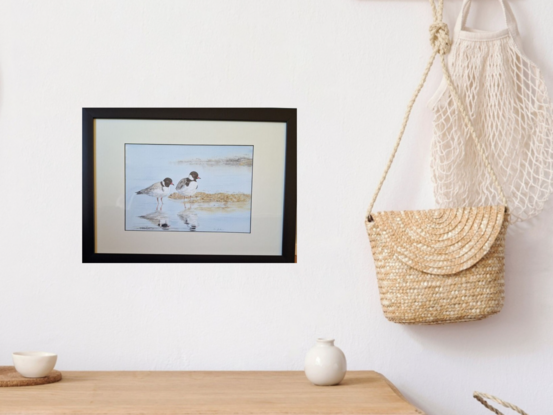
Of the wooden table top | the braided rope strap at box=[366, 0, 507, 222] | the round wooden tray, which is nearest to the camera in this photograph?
the wooden table top

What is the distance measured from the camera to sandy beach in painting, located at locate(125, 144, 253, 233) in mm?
1389

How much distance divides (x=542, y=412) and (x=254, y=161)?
96cm

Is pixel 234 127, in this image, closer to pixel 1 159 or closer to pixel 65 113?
pixel 65 113

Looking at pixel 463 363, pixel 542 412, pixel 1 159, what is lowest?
pixel 542 412

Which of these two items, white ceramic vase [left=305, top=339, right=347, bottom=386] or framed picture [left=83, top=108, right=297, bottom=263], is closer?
white ceramic vase [left=305, top=339, right=347, bottom=386]

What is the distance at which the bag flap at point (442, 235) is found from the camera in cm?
123

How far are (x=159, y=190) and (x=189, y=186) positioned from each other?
0.08 metres

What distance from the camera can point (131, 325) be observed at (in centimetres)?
136

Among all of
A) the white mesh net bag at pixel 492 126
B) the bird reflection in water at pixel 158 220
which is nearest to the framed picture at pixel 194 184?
the bird reflection in water at pixel 158 220

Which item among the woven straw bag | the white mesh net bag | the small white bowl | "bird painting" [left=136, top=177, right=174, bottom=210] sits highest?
the white mesh net bag

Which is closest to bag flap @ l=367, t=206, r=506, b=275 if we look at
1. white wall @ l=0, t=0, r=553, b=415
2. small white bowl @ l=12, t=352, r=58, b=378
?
white wall @ l=0, t=0, r=553, b=415

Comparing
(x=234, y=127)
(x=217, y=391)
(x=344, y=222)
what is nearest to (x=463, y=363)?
(x=344, y=222)

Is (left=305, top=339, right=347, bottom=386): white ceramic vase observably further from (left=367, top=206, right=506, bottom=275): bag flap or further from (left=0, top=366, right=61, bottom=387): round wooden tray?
(left=0, top=366, right=61, bottom=387): round wooden tray

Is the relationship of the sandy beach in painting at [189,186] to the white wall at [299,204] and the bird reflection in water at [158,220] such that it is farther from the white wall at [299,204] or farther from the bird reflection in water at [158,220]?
the white wall at [299,204]
